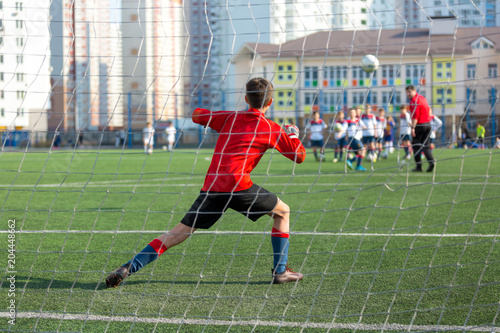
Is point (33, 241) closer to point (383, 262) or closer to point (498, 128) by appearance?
point (383, 262)

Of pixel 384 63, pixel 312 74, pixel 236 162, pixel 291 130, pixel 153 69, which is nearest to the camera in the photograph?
pixel 236 162

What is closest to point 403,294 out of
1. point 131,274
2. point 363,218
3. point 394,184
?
point 131,274

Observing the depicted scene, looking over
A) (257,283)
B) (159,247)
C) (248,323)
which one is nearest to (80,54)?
(159,247)

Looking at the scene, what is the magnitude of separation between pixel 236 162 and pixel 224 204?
0.98 ft

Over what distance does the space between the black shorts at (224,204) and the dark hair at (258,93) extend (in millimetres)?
→ 574

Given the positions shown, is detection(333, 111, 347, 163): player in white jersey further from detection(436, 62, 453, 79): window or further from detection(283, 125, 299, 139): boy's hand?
detection(283, 125, 299, 139): boy's hand

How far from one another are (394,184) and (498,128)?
89.5ft

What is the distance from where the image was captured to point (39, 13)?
217 inches

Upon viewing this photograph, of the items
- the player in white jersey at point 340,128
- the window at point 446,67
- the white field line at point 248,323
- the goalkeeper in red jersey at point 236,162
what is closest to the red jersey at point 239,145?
the goalkeeper in red jersey at point 236,162

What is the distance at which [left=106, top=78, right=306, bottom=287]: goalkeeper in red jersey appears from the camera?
13.1ft

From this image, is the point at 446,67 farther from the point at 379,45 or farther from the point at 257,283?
the point at 257,283

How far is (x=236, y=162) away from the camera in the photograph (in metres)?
4.01

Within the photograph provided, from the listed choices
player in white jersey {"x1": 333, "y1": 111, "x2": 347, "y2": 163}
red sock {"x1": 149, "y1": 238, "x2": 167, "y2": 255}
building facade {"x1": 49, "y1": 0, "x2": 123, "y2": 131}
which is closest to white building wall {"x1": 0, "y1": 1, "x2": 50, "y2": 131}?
building facade {"x1": 49, "y1": 0, "x2": 123, "y2": 131}

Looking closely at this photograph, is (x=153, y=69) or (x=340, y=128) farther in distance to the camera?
(x=153, y=69)
